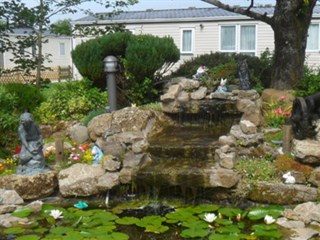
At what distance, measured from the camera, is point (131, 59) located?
919cm

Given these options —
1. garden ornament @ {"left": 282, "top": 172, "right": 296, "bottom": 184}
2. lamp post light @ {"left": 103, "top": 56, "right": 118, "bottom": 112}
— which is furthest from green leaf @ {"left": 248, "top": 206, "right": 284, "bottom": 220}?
lamp post light @ {"left": 103, "top": 56, "right": 118, "bottom": 112}

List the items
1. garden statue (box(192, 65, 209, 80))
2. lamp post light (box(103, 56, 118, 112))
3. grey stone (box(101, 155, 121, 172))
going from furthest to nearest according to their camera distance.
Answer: garden statue (box(192, 65, 209, 80)), lamp post light (box(103, 56, 118, 112)), grey stone (box(101, 155, 121, 172))

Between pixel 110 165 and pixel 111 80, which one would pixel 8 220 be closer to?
pixel 110 165

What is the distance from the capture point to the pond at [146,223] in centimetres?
488

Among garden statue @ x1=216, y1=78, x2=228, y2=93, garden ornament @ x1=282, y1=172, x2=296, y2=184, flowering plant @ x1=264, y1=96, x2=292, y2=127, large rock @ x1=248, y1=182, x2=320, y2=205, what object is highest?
garden statue @ x1=216, y1=78, x2=228, y2=93

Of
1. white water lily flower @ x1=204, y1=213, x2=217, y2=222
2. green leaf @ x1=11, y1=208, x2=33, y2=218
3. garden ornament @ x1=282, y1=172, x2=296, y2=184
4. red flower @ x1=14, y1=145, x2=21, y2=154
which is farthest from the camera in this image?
red flower @ x1=14, y1=145, x2=21, y2=154

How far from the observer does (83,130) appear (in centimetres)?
792

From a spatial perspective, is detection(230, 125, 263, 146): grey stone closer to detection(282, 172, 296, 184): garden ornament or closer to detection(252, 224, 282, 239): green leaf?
detection(282, 172, 296, 184): garden ornament

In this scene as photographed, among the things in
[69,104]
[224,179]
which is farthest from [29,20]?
[224,179]

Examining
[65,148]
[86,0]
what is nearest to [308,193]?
[65,148]

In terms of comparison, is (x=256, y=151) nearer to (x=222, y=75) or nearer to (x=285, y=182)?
(x=285, y=182)

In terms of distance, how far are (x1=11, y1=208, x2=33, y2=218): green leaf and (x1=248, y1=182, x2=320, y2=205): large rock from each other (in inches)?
114

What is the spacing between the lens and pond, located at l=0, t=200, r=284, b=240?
16.0 ft

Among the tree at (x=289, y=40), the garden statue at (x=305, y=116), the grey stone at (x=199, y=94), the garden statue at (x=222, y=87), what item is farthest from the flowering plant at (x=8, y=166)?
the tree at (x=289, y=40)
